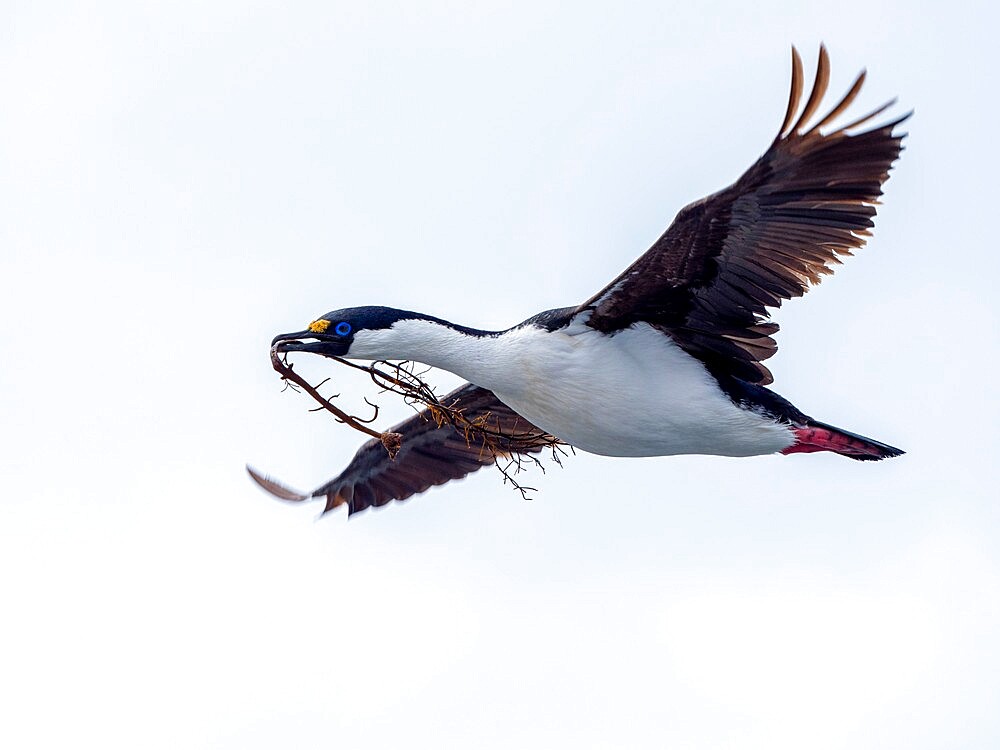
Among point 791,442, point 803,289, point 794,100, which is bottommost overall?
point 791,442

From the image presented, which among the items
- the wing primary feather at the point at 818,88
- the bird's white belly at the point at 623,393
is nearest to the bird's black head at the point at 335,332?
the bird's white belly at the point at 623,393

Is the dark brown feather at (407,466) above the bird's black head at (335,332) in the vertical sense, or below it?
below

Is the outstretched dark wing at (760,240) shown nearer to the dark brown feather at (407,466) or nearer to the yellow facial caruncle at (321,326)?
the yellow facial caruncle at (321,326)

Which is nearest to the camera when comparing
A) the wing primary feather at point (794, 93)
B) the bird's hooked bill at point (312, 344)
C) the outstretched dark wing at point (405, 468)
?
the wing primary feather at point (794, 93)

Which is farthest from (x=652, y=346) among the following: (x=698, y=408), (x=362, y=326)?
(x=362, y=326)

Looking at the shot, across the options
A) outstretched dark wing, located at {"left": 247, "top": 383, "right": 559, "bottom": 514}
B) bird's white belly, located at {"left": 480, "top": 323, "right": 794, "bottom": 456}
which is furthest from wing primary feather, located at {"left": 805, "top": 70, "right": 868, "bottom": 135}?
outstretched dark wing, located at {"left": 247, "top": 383, "right": 559, "bottom": 514}

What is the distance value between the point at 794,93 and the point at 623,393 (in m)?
2.99

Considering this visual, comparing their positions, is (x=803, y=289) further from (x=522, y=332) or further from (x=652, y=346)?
(x=522, y=332)

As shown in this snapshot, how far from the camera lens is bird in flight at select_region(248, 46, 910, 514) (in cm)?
1209

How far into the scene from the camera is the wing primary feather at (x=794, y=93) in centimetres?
1107

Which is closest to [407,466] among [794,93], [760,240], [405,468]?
[405,468]

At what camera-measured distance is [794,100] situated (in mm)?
11430

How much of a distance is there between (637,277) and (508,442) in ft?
9.96

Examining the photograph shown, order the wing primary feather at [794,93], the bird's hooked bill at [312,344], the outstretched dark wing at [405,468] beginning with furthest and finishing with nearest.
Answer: the outstretched dark wing at [405,468] → the bird's hooked bill at [312,344] → the wing primary feather at [794,93]
